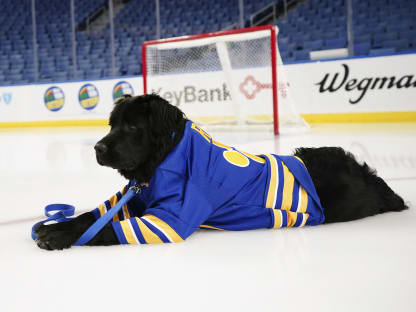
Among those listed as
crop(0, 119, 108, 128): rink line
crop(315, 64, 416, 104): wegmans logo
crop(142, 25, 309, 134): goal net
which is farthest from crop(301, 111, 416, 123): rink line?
crop(0, 119, 108, 128): rink line

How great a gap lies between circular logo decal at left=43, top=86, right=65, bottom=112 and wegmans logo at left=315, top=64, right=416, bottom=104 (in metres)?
5.42

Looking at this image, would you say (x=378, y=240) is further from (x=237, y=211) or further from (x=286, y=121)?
(x=286, y=121)

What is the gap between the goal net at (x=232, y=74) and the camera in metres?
7.31

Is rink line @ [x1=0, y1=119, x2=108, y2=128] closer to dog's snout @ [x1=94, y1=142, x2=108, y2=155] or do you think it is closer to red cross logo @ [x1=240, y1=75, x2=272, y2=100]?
red cross logo @ [x1=240, y1=75, x2=272, y2=100]

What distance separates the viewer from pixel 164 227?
5.48 ft

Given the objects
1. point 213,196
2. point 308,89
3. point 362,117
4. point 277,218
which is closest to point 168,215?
point 213,196

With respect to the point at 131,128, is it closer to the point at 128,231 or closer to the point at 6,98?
the point at 128,231

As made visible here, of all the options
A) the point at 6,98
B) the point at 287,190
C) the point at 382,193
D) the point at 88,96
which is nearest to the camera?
the point at 287,190

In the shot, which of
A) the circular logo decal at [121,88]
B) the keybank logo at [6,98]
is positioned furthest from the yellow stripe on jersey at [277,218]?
the keybank logo at [6,98]

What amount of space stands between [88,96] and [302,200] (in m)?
9.30

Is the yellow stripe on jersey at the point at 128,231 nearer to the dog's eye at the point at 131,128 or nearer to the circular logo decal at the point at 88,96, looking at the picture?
the dog's eye at the point at 131,128

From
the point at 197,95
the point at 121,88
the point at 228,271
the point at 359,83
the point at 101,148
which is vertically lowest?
the point at 228,271

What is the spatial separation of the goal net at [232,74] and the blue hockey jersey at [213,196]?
506cm

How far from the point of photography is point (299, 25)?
11.7 m
